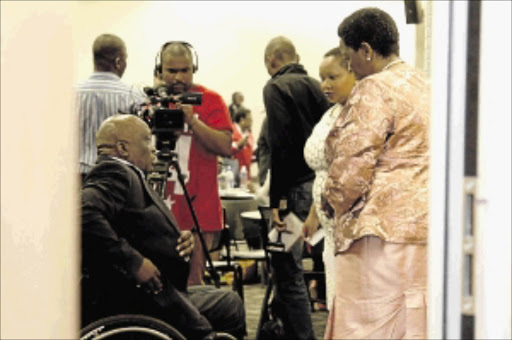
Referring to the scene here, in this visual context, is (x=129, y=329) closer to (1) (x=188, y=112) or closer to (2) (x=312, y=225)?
(2) (x=312, y=225)

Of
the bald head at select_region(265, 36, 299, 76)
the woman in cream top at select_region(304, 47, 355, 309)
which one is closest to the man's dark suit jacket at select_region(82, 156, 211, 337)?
the woman in cream top at select_region(304, 47, 355, 309)

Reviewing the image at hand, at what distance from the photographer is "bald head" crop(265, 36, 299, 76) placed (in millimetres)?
Answer: 4137

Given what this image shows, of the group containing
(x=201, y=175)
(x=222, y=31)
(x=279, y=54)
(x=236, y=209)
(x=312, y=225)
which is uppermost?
(x=222, y=31)

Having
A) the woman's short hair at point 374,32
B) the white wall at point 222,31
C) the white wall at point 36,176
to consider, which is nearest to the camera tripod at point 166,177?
the woman's short hair at point 374,32

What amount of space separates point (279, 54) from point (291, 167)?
586 mm

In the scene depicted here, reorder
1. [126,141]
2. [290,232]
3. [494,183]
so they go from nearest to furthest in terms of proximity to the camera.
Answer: [494,183] → [126,141] → [290,232]

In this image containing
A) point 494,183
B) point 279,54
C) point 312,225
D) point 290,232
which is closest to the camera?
point 494,183

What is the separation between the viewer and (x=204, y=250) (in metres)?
3.48

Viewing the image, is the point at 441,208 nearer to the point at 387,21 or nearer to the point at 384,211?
the point at 384,211

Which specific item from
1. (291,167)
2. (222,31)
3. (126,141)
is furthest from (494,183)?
(222,31)

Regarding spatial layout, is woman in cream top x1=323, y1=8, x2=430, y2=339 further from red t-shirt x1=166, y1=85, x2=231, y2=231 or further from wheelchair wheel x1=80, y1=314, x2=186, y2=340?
red t-shirt x1=166, y1=85, x2=231, y2=231

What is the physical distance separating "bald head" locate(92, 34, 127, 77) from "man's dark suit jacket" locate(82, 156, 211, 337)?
0.94 meters

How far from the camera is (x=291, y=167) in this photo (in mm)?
3830

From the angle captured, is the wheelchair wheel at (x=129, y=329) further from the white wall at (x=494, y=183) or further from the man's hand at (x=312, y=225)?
the white wall at (x=494, y=183)
